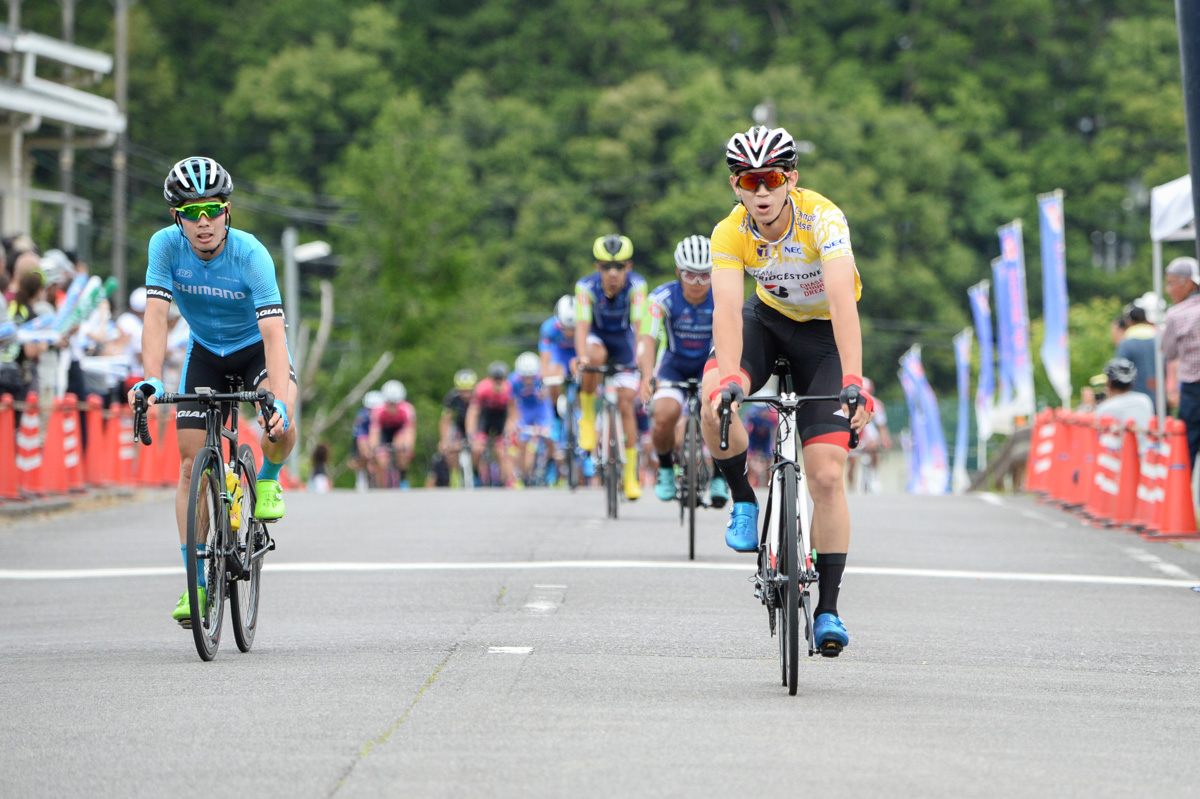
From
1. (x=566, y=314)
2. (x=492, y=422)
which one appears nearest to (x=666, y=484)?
(x=566, y=314)

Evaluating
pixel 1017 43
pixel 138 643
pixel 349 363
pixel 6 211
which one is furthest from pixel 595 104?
pixel 138 643

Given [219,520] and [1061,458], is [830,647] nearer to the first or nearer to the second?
[219,520]

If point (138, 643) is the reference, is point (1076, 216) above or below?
above

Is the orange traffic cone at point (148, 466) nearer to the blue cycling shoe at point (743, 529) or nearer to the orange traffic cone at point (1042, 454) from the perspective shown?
the orange traffic cone at point (1042, 454)

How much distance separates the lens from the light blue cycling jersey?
8.45 metres

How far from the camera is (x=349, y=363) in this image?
55219 mm

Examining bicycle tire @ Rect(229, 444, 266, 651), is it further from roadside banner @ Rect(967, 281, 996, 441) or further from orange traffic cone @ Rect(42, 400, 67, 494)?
roadside banner @ Rect(967, 281, 996, 441)

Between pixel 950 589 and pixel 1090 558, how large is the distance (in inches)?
111

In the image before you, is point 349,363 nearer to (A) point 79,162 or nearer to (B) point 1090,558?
(A) point 79,162

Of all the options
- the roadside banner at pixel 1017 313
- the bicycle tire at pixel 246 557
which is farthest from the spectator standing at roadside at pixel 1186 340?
the roadside banner at pixel 1017 313

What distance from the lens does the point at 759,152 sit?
7.41 m

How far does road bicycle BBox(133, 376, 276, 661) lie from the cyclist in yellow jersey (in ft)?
6.71

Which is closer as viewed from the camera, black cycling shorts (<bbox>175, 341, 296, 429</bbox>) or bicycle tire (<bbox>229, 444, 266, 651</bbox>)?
bicycle tire (<bbox>229, 444, 266, 651</bbox>)

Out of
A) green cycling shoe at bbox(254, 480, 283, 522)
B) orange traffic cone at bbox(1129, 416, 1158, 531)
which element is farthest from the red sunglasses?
orange traffic cone at bbox(1129, 416, 1158, 531)
